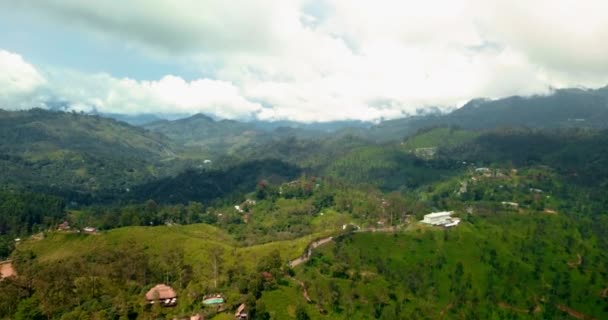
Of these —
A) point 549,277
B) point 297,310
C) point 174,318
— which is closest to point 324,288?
point 297,310

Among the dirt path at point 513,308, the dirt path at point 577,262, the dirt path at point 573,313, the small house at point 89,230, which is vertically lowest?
the dirt path at point 573,313

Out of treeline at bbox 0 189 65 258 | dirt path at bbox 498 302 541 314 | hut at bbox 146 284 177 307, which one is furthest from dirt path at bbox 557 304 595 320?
treeline at bbox 0 189 65 258

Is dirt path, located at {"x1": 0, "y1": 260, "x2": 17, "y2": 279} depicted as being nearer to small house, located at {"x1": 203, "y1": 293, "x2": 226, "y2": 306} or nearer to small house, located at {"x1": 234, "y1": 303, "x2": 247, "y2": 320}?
small house, located at {"x1": 203, "y1": 293, "x2": 226, "y2": 306}

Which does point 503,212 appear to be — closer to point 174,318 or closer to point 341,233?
point 341,233

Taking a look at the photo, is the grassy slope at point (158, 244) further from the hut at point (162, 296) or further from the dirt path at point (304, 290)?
the hut at point (162, 296)

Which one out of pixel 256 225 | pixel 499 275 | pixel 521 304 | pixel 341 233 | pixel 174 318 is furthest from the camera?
pixel 256 225

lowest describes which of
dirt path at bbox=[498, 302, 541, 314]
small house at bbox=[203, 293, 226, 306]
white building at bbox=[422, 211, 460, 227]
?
dirt path at bbox=[498, 302, 541, 314]

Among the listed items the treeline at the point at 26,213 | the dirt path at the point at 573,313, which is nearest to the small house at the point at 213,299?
the dirt path at the point at 573,313
